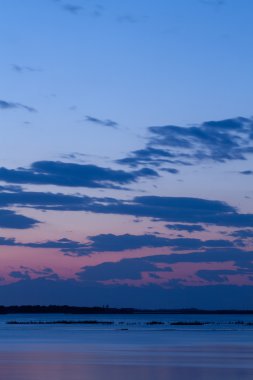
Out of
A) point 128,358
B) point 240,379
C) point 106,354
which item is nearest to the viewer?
point 240,379

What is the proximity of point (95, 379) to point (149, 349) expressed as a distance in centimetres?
1729

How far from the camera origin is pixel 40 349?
49250 millimetres

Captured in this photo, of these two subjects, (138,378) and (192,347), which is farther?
(192,347)

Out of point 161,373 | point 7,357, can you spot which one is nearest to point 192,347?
point 7,357

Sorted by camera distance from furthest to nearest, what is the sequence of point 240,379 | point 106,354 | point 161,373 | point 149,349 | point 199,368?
point 149,349
point 106,354
point 199,368
point 161,373
point 240,379

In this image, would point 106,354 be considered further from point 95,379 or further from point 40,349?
point 95,379

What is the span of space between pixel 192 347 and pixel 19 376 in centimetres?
2017

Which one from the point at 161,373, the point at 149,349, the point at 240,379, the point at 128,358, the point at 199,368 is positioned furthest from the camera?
the point at 149,349

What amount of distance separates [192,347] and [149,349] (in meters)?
3.52

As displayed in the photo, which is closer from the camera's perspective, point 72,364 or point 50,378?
point 50,378

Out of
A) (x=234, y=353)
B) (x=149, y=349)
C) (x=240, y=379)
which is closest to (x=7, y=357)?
(x=149, y=349)

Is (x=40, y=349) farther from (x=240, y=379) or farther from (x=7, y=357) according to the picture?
(x=240, y=379)

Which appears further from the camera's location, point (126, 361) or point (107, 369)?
point (126, 361)

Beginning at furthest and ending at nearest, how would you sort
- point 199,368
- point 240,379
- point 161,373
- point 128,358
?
point 128,358, point 199,368, point 161,373, point 240,379
